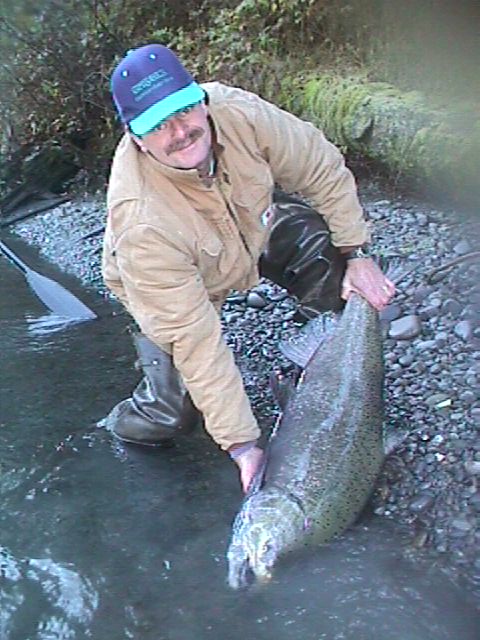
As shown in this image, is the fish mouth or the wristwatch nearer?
the fish mouth

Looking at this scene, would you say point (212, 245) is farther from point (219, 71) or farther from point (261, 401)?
point (219, 71)

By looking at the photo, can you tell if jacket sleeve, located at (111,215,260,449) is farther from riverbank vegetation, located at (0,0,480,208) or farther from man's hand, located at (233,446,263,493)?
riverbank vegetation, located at (0,0,480,208)

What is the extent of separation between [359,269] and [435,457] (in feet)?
3.27

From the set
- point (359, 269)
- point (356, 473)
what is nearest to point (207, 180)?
point (359, 269)

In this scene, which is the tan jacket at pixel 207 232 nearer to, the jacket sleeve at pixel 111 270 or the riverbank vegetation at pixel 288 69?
the jacket sleeve at pixel 111 270

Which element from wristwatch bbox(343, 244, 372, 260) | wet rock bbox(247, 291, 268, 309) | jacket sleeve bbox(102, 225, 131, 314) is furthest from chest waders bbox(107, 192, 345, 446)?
wet rock bbox(247, 291, 268, 309)

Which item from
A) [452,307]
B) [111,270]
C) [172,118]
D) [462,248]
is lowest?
[462,248]

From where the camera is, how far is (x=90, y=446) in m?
5.11

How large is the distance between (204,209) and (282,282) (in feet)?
4.15

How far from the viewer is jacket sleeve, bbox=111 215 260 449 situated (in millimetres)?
3504

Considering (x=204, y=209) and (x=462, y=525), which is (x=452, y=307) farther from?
(x=204, y=209)

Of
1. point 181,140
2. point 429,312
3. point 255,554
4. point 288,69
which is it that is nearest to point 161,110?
point 181,140

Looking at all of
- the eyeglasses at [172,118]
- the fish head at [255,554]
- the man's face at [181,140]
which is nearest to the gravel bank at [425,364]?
the fish head at [255,554]

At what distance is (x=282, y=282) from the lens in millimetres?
4918
